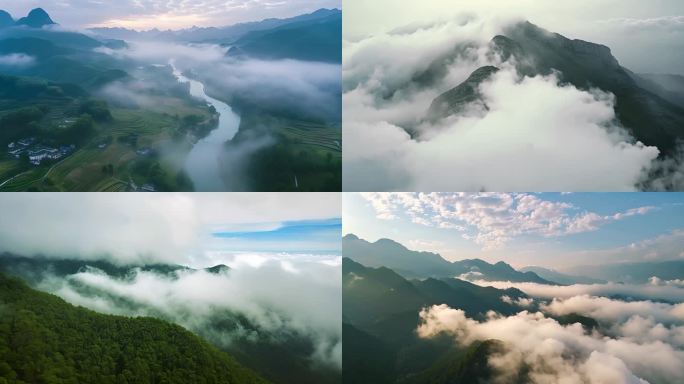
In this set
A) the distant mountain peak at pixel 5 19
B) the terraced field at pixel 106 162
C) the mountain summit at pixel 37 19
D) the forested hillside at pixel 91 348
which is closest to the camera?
the forested hillside at pixel 91 348

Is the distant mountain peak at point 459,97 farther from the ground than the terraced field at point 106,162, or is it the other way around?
the distant mountain peak at point 459,97

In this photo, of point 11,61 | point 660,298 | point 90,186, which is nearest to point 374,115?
point 90,186

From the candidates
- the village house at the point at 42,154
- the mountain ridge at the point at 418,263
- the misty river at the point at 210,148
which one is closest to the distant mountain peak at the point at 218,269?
the misty river at the point at 210,148

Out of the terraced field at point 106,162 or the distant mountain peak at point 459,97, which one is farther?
the distant mountain peak at point 459,97

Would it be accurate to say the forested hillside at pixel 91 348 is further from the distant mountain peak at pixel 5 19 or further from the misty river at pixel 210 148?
the distant mountain peak at pixel 5 19

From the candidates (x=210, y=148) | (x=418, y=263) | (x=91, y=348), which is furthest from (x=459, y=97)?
(x=91, y=348)

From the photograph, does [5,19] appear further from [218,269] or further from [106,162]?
[218,269]
